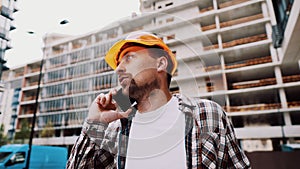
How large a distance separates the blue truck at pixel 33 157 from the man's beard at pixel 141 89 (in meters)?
4.45

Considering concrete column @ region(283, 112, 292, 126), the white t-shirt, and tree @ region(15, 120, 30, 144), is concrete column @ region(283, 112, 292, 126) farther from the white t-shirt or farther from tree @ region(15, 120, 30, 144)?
tree @ region(15, 120, 30, 144)

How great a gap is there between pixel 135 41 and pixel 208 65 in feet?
0.37

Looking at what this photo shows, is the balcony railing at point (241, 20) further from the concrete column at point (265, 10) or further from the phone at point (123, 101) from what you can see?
the phone at point (123, 101)

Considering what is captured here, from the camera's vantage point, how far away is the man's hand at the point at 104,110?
0.32 m

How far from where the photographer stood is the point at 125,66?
0.29 metres

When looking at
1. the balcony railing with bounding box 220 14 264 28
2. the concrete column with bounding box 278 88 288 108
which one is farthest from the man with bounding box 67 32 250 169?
the balcony railing with bounding box 220 14 264 28

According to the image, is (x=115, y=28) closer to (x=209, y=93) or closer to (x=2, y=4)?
(x=209, y=93)

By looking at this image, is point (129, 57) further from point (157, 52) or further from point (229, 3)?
point (229, 3)

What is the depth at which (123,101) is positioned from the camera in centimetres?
34

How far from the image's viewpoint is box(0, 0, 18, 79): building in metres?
1.26

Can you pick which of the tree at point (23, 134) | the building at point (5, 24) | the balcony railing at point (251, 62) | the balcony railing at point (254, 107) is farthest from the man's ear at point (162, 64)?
the tree at point (23, 134)

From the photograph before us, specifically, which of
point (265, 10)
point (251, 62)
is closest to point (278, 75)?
point (251, 62)

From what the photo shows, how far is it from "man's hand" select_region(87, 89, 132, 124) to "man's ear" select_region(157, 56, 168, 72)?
3.2 inches

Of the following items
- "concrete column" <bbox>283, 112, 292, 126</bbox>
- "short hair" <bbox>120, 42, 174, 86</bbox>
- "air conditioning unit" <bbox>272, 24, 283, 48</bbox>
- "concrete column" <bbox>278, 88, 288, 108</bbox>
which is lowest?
"short hair" <bbox>120, 42, 174, 86</bbox>
